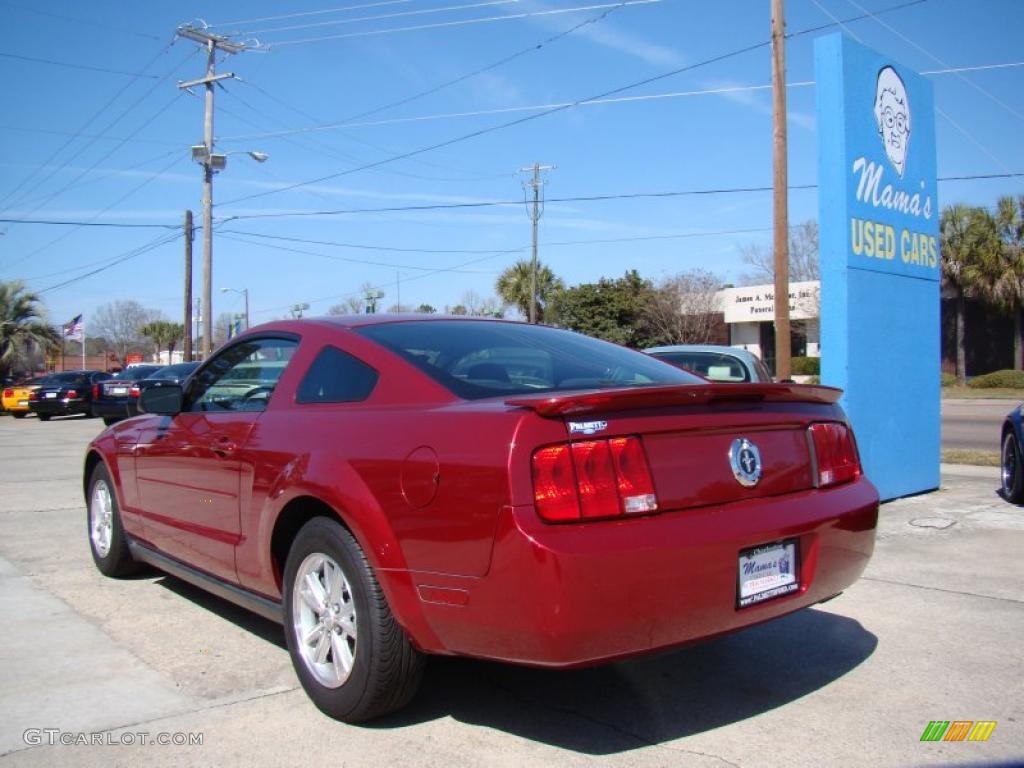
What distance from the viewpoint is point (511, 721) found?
339cm

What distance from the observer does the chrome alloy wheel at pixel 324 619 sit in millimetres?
3340

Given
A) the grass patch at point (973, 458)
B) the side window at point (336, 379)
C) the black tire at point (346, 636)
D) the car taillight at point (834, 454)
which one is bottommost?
the grass patch at point (973, 458)

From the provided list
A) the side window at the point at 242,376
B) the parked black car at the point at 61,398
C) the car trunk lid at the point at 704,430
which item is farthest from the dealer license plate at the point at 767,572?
the parked black car at the point at 61,398

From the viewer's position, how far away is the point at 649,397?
2973 millimetres

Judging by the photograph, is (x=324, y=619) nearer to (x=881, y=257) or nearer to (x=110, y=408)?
(x=881, y=257)

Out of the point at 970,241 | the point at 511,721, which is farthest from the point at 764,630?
the point at 970,241

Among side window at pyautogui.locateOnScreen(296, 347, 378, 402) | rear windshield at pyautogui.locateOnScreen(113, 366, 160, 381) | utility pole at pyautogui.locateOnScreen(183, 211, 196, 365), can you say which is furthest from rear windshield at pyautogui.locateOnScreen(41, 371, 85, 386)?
side window at pyautogui.locateOnScreen(296, 347, 378, 402)

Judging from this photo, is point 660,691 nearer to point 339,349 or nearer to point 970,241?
point 339,349

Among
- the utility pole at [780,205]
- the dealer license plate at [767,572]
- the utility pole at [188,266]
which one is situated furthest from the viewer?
the utility pole at [188,266]

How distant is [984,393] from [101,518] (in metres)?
31.9

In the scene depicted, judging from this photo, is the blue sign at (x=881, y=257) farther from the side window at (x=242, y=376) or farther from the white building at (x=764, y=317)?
the white building at (x=764, y=317)

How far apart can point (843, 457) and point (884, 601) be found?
1.75 m

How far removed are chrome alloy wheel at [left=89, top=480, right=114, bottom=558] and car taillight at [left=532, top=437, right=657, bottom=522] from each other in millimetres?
3794

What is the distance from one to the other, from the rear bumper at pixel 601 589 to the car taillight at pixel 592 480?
0.05 meters
